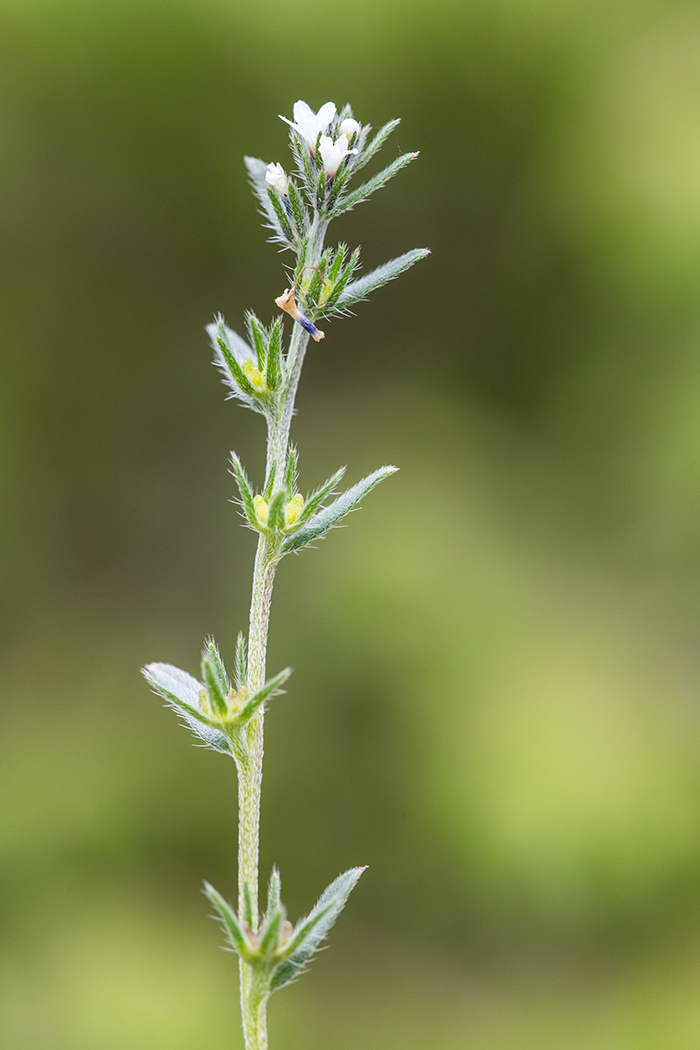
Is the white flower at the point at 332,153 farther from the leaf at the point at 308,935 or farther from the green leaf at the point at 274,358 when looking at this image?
the leaf at the point at 308,935

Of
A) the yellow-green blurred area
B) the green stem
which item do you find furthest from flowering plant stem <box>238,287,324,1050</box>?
the yellow-green blurred area

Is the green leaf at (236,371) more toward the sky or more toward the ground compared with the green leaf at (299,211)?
more toward the ground

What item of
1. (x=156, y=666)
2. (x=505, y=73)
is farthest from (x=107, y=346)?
(x=156, y=666)

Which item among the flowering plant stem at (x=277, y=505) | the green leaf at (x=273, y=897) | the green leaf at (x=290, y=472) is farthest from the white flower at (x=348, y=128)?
the green leaf at (x=273, y=897)

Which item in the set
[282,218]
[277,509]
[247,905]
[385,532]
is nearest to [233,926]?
[247,905]

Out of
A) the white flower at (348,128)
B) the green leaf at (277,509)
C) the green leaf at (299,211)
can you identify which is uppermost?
the white flower at (348,128)

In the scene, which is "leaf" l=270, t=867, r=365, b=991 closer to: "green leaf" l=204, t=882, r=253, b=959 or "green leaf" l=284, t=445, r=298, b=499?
"green leaf" l=204, t=882, r=253, b=959

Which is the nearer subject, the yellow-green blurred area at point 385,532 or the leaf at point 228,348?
the leaf at point 228,348
